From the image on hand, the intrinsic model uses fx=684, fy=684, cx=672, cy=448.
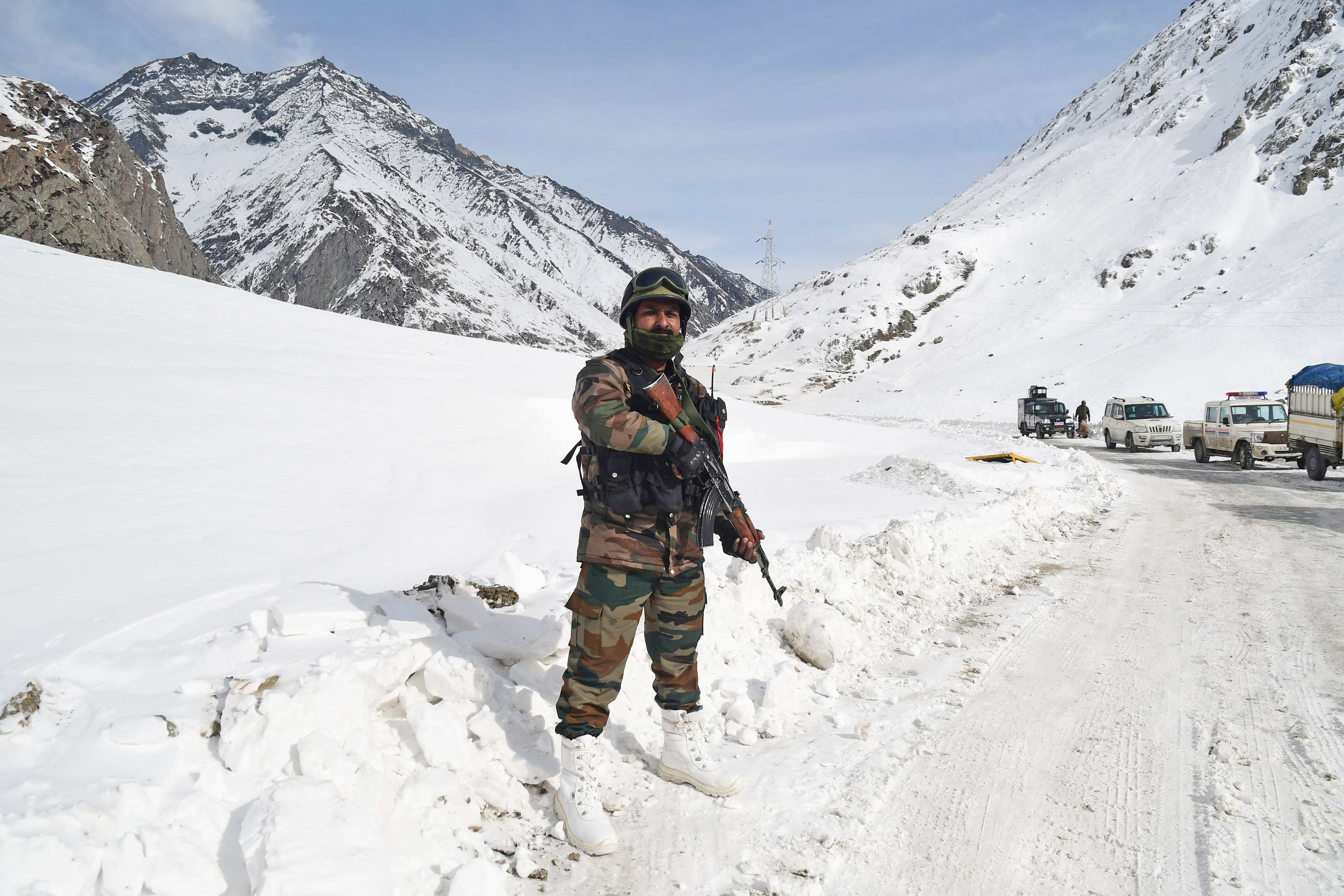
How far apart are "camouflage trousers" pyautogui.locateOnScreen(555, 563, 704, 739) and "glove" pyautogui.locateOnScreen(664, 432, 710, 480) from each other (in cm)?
48

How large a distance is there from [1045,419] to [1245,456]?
13.2m

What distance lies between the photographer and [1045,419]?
30.0m

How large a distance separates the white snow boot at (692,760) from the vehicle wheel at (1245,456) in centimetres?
1942

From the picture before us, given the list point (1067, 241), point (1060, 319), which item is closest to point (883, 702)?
point (1060, 319)

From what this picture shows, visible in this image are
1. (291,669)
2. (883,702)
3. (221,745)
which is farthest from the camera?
(883,702)

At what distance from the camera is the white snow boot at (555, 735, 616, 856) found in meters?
2.73

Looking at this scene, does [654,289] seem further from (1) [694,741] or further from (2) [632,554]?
(1) [694,741]

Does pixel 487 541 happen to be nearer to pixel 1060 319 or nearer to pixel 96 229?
pixel 96 229

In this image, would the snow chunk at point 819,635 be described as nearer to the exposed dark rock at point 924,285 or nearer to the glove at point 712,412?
the glove at point 712,412

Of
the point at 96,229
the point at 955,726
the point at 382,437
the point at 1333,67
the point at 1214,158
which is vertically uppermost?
the point at 1333,67

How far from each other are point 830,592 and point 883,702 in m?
1.34

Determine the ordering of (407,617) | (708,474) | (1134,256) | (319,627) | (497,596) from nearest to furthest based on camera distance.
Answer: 1. (708,474)
2. (319,627)
3. (407,617)
4. (497,596)
5. (1134,256)

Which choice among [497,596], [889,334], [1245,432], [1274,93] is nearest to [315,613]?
[497,596]

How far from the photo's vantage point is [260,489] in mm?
6523
